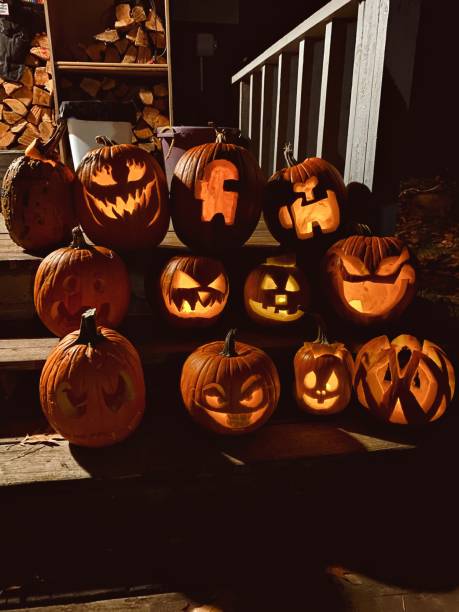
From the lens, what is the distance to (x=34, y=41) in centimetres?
424

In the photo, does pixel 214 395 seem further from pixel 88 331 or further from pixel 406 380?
pixel 406 380

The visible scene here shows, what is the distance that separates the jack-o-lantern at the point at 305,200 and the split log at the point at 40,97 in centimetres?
345

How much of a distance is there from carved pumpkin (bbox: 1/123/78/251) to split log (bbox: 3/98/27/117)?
2.93 metres

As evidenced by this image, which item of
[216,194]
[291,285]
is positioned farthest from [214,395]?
[216,194]

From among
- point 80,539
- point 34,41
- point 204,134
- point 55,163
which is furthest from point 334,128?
point 34,41

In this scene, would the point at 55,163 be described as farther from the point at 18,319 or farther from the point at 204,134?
the point at 204,134

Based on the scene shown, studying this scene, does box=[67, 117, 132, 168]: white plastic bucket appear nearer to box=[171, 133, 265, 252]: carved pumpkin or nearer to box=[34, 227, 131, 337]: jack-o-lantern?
box=[171, 133, 265, 252]: carved pumpkin

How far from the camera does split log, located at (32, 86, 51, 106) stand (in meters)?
4.34

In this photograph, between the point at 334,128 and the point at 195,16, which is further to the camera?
the point at 195,16

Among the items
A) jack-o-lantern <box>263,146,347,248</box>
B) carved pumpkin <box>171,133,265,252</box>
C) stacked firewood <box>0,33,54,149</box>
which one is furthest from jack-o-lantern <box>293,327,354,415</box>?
stacked firewood <box>0,33,54,149</box>

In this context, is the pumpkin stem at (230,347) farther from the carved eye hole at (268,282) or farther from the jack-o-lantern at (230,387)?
the carved eye hole at (268,282)

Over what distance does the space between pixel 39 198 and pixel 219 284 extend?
88 centimetres

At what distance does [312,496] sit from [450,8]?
3.74 meters

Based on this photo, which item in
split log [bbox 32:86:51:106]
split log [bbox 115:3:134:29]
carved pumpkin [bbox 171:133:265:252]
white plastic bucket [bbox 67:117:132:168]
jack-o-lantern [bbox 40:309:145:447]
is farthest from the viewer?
split log [bbox 32:86:51:106]
